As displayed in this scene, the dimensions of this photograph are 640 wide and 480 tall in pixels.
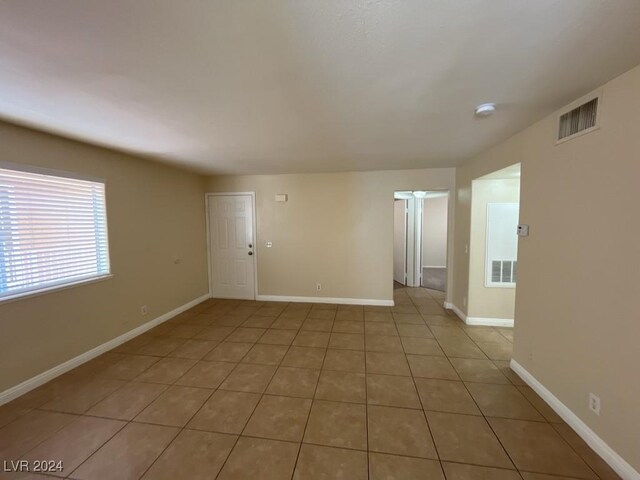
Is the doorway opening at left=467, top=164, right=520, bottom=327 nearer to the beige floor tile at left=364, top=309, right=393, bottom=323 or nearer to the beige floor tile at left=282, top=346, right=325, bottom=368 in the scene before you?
the beige floor tile at left=364, top=309, right=393, bottom=323

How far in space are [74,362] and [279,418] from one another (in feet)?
7.79

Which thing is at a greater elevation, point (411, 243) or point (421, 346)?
point (411, 243)

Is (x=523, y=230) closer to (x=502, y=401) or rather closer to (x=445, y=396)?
(x=502, y=401)

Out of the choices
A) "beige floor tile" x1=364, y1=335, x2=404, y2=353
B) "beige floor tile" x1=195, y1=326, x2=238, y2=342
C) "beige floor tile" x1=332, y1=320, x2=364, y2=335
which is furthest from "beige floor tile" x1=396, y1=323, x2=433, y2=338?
"beige floor tile" x1=195, y1=326, x2=238, y2=342

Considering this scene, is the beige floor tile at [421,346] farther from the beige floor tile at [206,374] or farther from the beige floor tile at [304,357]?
the beige floor tile at [206,374]

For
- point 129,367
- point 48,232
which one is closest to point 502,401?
point 129,367

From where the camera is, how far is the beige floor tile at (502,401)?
1.99 m

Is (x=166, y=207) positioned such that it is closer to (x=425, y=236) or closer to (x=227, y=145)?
(x=227, y=145)

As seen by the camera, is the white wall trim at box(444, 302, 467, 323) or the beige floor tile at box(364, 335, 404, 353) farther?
the white wall trim at box(444, 302, 467, 323)

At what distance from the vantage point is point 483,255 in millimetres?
3547

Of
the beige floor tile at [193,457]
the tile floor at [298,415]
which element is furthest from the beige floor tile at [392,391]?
the beige floor tile at [193,457]

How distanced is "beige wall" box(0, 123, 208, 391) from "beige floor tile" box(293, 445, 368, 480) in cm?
262

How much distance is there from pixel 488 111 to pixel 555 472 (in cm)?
245

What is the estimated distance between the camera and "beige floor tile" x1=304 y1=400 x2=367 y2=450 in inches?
68.6
